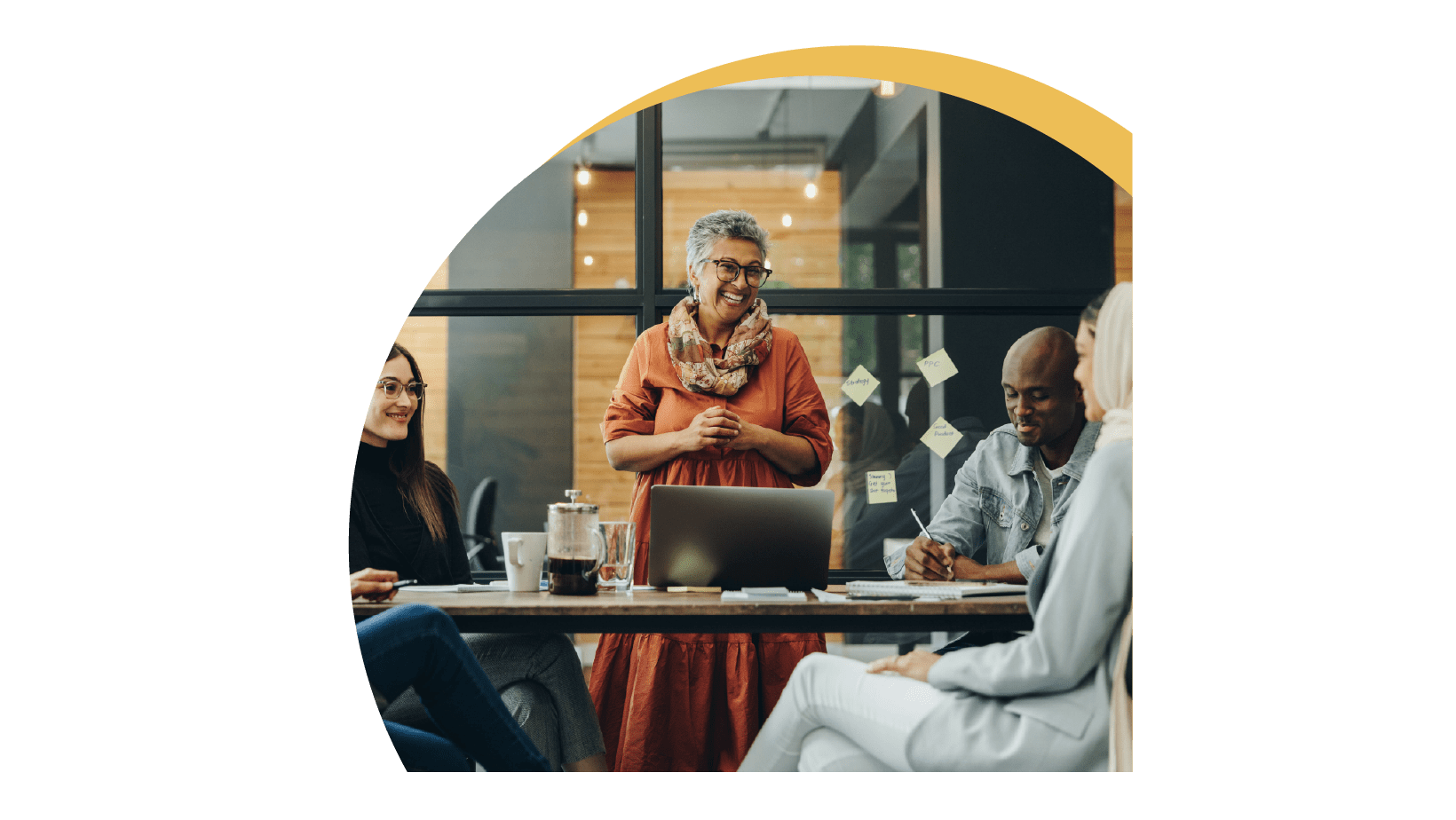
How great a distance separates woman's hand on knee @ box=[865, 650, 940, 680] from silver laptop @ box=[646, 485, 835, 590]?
10.2 inches

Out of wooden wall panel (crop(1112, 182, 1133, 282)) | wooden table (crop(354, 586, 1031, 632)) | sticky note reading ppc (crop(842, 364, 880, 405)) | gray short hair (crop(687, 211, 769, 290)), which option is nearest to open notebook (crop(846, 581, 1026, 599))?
wooden table (crop(354, 586, 1031, 632))

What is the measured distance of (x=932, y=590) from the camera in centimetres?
251

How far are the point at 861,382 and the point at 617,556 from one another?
1.45 meters

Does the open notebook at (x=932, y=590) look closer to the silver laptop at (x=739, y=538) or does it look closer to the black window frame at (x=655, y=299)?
the silver laptop at (x=739, y=538)

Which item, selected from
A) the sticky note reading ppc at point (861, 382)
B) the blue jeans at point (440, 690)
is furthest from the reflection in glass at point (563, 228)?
the blue jeans at point (440, 690)

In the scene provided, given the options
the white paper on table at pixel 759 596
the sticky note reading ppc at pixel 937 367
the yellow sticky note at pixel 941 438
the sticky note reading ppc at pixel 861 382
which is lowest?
the white paper on table at pixel 759 596

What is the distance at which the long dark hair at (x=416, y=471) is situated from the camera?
2.89 m

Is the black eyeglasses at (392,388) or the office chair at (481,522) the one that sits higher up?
the black eyeglasses at (392,388)

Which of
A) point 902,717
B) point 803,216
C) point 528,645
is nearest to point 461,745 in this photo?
point 528,645

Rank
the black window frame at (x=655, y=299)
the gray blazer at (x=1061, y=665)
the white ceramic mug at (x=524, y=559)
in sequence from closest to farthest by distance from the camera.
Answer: the gray blazer at (x=1061, y=665) → the white ceramic mug at (x=524, y=559) → the black window frame at (x=655, y=299)

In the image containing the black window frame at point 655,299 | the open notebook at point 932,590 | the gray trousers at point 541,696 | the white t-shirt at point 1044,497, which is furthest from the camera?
the black window frame at point 655,299

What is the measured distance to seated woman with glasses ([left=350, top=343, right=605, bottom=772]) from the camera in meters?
2.77

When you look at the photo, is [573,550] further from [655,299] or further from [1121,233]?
[1121,233]

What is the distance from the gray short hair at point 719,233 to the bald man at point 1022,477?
32.4 inches
